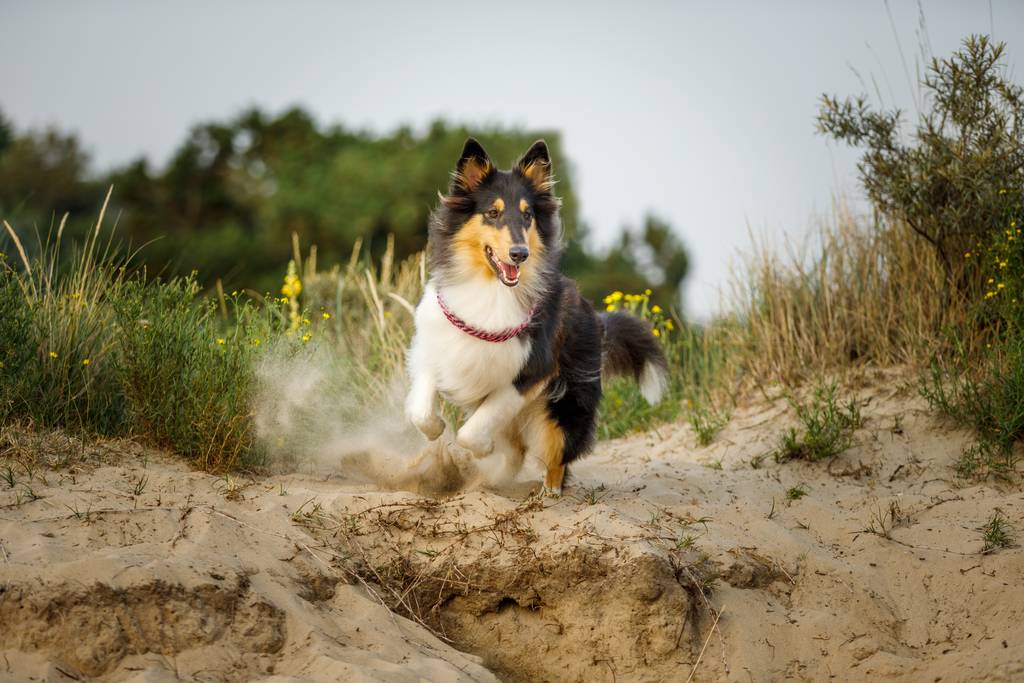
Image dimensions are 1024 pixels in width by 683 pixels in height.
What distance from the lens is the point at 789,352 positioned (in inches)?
289

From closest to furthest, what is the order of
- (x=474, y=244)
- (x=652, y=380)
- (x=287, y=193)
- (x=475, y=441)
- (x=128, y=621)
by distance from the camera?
1. (x=128, y=621)
2. (x=475, y=441)
3. (x=474, y=244)
4. (x=652, y=380)
5. (x=287, y=193)

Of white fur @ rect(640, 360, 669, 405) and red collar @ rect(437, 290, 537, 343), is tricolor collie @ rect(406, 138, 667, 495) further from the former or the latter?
white fur @ rect(640, 360, 669, 405)

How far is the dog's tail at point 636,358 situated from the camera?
6.33 meters

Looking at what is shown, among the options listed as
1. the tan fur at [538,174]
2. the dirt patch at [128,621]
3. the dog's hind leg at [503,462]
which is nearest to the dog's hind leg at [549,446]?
the dog's hind leg at [503,462]

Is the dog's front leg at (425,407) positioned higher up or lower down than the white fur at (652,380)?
lower down

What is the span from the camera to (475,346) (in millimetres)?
5117

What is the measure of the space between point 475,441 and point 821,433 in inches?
94.9

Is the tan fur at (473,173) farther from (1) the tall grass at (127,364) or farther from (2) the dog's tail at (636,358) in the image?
(1) the tall grass at (127,364)

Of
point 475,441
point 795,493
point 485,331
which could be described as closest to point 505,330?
point 485,331

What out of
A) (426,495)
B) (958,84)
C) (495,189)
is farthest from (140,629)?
(958,84)

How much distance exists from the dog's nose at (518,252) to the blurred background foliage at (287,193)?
61.6 feet

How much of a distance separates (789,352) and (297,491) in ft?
13.4

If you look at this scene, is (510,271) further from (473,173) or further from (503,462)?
(503,462)

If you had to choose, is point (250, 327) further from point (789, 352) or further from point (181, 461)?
point (789, 352)
